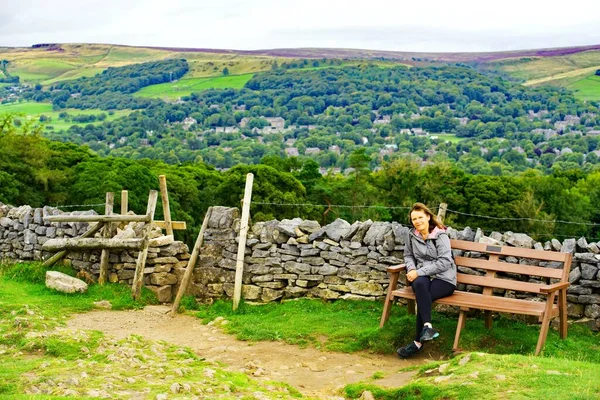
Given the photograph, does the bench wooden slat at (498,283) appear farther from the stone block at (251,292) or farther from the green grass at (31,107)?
the green grass at (31,107)

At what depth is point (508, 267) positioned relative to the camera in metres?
10.9

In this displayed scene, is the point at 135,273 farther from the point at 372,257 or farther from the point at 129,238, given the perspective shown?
the point at 372,257

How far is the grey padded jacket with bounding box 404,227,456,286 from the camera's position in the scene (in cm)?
1063

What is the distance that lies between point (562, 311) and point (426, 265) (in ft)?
6.10

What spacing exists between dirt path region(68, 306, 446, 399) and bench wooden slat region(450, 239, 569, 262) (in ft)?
5.91

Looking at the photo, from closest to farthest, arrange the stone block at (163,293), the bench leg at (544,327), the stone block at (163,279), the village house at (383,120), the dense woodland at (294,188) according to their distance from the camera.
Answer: the bench leg at (544,327) < the stone block at (163,293) < the stone block at (163,279) < the dense woodland at (294,188) < the village house at (383,120)

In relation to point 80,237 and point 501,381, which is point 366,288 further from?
point 80,237

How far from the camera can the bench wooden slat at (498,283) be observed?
10.5 metres

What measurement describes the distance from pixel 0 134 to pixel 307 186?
26.3m

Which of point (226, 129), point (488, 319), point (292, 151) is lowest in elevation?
point (292, 151)

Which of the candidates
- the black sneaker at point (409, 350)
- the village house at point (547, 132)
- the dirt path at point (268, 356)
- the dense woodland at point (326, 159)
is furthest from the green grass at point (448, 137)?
the black sneaker at point (409, 350)

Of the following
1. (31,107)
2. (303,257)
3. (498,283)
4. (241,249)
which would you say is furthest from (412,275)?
(31,107)

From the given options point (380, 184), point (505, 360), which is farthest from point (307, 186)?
point (505, 360)

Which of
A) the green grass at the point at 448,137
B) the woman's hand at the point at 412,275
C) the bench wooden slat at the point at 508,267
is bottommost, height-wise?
the green grass at the point at 448,137
